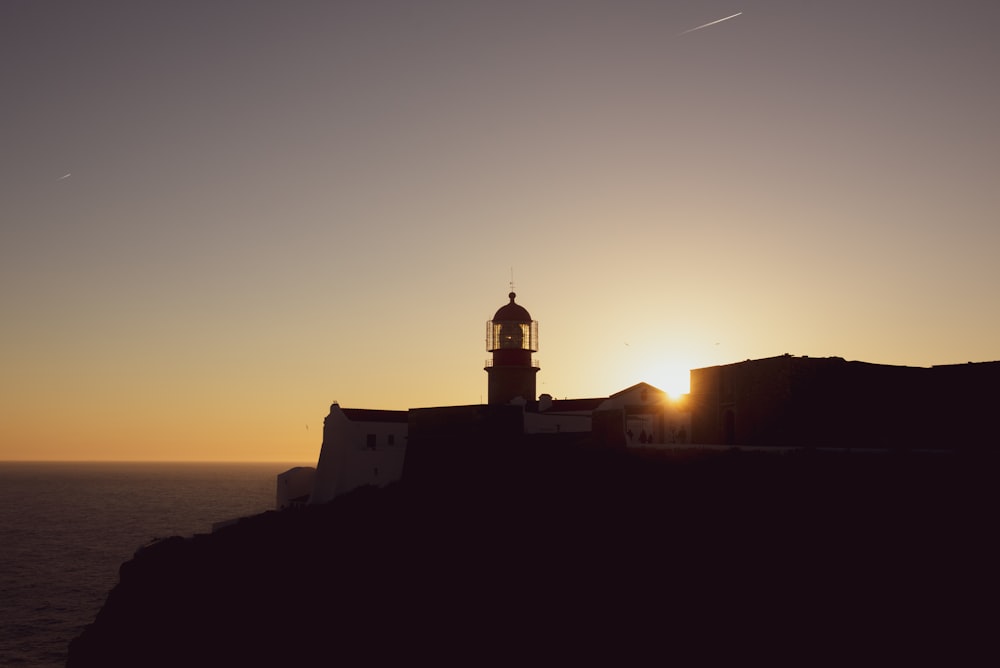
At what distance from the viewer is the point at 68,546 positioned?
76250mm

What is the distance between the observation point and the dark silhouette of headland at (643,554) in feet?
61.5

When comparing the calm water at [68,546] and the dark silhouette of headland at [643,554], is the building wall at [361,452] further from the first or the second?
the calm water at [68,546]

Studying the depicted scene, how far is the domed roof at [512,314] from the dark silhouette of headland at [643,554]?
749 centimetres

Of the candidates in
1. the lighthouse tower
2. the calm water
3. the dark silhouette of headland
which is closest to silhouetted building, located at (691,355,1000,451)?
the dark silhouette of headland

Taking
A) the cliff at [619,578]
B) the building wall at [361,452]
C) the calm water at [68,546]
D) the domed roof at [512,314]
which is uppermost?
the domed roof at [512,314]

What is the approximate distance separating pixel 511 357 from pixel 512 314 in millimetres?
2507

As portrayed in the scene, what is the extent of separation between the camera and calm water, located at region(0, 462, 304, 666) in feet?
142

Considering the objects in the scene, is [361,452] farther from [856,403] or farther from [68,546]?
[68,546]

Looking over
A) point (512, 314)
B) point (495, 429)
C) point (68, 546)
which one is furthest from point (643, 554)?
point (68, 546)

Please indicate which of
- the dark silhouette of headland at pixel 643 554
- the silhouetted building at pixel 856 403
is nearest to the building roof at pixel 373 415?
the dark silhouette of headland at pixel 643 554

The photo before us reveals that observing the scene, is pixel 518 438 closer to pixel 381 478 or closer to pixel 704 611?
pixel 381 478

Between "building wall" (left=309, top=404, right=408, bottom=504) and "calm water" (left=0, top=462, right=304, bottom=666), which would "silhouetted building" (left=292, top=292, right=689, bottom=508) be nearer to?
"building wall" (left=309, top=404, right=408, bottom=504)

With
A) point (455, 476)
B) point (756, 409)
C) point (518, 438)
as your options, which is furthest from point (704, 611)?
point (455, 476)

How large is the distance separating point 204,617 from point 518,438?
50.1 ft
